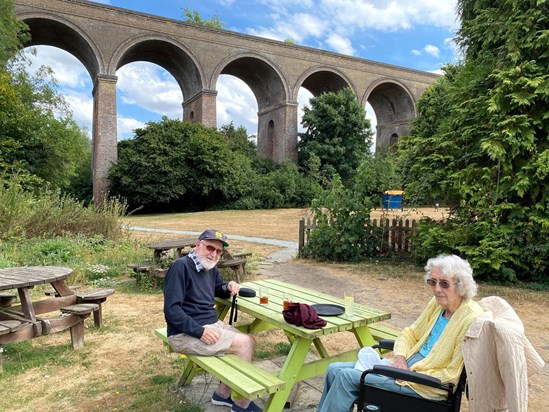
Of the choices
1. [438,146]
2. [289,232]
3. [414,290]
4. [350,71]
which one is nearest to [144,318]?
[414,290]

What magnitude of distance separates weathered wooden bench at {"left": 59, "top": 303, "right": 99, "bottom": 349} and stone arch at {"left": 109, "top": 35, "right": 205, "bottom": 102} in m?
25.9

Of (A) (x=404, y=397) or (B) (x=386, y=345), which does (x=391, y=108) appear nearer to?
(B) (x=386, y=345)

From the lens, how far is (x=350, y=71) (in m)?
35.5

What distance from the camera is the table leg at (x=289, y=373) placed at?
267cm

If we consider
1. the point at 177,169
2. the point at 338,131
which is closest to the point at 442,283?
the point at 177,169

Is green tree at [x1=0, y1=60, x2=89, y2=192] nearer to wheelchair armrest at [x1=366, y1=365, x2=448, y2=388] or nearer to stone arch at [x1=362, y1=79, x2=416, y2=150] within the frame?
wheelchair armrest at [x1=366, y1=365, x2=448, y2=388]

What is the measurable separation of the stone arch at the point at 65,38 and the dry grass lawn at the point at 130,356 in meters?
23.5

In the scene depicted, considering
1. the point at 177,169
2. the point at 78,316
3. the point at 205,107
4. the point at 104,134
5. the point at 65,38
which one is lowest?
the point at 78,316

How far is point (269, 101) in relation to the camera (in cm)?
3512

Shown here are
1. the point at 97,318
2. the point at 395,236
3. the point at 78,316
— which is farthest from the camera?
the point at 395,236

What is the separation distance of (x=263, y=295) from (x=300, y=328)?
2.73 feet

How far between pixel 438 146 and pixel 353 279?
3.04 m

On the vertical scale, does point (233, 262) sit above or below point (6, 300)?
above

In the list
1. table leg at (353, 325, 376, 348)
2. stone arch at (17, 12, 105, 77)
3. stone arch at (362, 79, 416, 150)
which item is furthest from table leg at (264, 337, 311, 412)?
stone arch at (362, 79, 416, 150)
